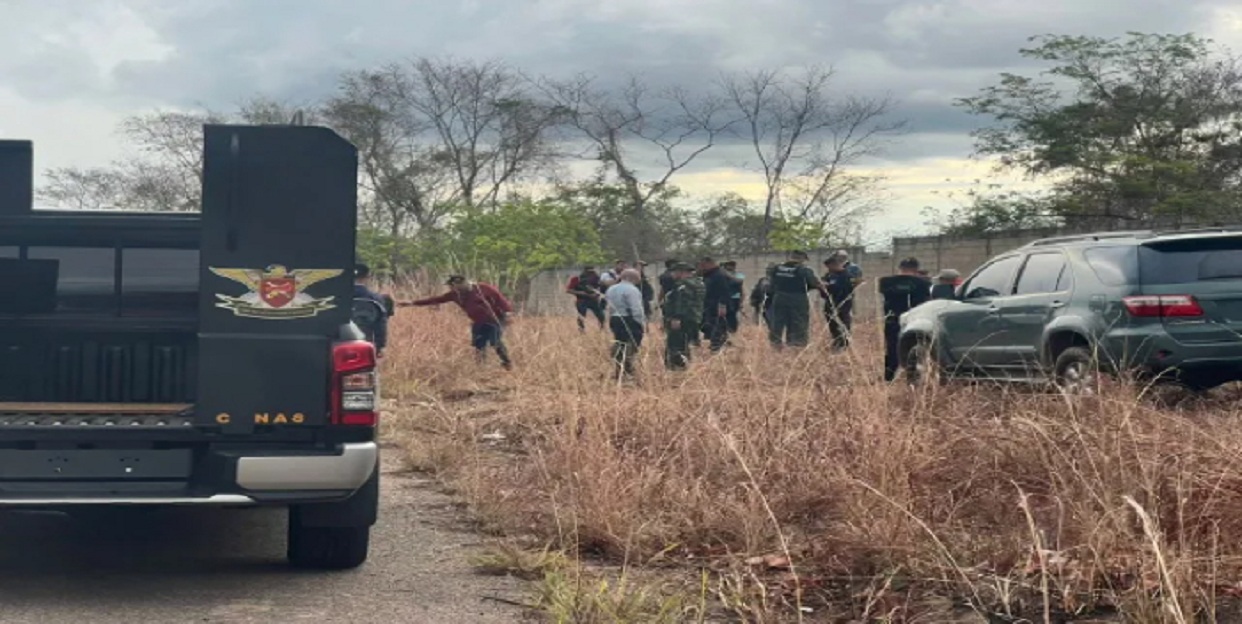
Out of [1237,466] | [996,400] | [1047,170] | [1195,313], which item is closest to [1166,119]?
[1047,170]

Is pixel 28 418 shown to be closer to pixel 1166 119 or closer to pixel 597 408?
pixel 597 408

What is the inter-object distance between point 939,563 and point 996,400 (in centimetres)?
275

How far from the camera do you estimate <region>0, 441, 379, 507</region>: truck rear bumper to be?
5836 millimetres

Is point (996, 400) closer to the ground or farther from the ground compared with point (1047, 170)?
closer to the ground

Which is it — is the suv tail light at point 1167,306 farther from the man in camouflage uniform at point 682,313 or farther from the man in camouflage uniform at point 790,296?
the man in camouflage uniform at point 790,296

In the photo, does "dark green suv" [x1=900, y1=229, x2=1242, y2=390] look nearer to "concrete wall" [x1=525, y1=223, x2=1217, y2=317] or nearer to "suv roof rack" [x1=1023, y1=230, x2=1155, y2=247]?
"suv roof rack" [x1=1023, y1=230, x2=1155, y2=247]

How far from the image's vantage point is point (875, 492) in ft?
19.0

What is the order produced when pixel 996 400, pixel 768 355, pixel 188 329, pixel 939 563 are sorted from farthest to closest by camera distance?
pixel 768 355 → pixel 996 400 → pixel 188 329 → pixel 939 563

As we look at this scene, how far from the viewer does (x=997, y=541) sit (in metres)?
6.00

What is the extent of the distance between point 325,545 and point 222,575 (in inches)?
17.6

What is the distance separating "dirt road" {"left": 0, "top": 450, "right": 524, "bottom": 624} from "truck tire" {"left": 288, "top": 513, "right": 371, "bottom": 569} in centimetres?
6

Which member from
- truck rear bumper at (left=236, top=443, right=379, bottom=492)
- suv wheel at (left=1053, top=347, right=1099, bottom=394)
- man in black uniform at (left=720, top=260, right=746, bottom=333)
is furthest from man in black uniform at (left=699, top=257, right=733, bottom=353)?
truck rear bumper at (left=236, top=443, right=379, bottom=492)

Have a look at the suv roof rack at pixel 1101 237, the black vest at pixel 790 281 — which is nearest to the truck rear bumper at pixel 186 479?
the suv roof rack at pixel 1101 237

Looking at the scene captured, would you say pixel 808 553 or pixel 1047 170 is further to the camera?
pixel 1047 170
